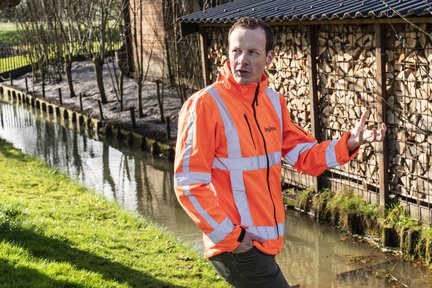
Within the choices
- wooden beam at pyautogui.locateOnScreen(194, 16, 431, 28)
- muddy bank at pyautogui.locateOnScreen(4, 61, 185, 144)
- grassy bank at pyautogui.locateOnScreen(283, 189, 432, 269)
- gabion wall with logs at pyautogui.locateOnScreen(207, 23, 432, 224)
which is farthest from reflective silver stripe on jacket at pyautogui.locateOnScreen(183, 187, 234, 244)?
muddy bank at pyautogui.locateOnScreen(4, 61, 185, 144)

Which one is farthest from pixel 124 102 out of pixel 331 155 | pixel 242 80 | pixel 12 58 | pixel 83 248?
pixel 242 80

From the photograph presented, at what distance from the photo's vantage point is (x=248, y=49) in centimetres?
357

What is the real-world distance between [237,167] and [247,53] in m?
0.57

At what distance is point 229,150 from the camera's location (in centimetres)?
358

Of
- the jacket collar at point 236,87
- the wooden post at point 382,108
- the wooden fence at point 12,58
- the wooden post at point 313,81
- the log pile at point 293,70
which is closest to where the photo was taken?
the jacket collar at point 236,87

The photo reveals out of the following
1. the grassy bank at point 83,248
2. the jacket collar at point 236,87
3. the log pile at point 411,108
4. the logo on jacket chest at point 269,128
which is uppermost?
the jacket collar at point 236,87

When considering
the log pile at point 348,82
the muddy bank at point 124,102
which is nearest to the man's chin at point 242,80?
the log pile at point 348,82

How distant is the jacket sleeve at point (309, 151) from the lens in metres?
4.00

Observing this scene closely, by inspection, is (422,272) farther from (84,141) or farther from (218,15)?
(84,141)

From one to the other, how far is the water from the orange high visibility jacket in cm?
469

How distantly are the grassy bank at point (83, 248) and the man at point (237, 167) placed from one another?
117 inches

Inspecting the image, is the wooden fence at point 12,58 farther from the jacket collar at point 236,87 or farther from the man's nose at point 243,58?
the man's nose at point 243,58

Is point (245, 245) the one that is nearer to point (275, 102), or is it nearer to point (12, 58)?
point (275, 102)

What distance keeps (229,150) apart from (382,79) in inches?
248
